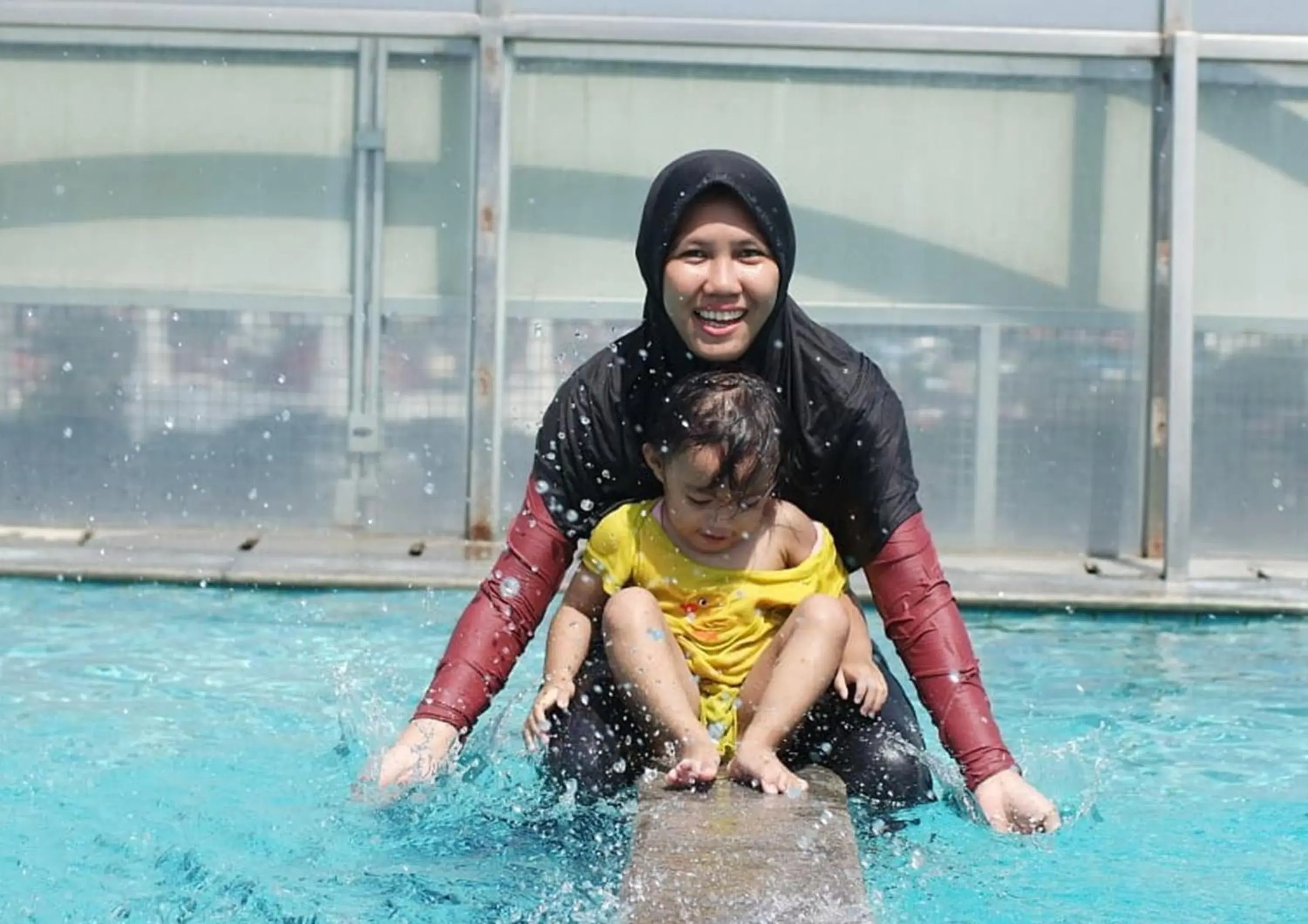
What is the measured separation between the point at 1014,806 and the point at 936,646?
37 cm

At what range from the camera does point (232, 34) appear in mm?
8430

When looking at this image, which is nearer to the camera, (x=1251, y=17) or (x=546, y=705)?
(x=546, y=705)

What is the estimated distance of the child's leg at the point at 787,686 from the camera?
3.71 metres

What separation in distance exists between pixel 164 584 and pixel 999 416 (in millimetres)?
3389

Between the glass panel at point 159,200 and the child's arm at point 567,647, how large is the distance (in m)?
4.60

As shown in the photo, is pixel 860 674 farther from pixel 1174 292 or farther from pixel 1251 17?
pixel 1251 17

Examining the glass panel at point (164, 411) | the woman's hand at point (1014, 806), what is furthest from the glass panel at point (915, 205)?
the woman's hand at point (1014, 806)

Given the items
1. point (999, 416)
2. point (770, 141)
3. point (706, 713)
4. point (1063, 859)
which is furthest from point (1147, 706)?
point (770, 141)

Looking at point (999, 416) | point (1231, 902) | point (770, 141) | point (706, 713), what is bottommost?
point (1231, 902)

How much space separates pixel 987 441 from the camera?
27.6 ft

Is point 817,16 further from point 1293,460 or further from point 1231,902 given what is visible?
point 1231,902

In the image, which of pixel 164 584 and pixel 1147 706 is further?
pixel 164 584

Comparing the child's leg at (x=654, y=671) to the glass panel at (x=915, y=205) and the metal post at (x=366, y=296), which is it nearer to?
the glass panel at (x=915, y=205)

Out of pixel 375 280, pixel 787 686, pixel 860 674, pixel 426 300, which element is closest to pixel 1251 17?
pixel 426 300
